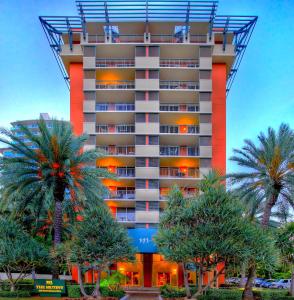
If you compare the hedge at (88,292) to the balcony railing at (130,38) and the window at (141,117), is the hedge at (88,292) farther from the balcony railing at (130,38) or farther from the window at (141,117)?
the balcony railing at (130,38)

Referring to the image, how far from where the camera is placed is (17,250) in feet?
115

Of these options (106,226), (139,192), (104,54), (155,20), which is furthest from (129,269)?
(155,20)

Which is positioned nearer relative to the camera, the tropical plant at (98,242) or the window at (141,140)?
the tropical plant at (98,242)

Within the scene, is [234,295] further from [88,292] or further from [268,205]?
[88,292]

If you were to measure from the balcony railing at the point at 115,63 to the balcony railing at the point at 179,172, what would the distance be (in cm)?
1323

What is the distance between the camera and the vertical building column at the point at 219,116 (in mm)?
54281

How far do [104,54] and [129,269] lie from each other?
25498 millimetres

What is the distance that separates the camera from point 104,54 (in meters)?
55.7

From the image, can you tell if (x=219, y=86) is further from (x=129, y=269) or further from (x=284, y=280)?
Result: (x=284, y=280)

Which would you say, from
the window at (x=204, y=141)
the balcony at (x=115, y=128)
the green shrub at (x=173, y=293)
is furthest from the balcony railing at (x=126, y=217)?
the green shrub at (x=173, y=293)

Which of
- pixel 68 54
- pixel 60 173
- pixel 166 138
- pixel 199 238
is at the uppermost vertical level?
pixel 68 54

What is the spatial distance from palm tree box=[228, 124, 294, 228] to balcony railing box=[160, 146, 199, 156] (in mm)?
17892

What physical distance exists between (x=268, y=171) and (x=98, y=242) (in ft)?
46.8

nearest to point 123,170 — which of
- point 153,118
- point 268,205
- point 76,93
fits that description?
point 153,118
